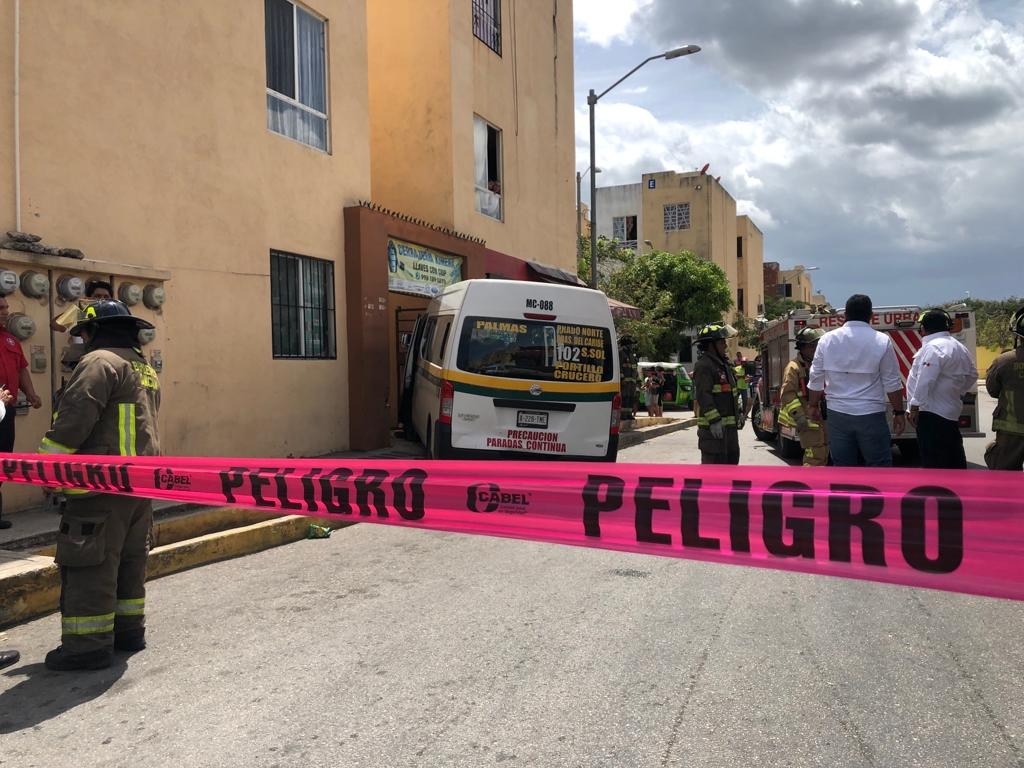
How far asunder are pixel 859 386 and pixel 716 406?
4.02 feet

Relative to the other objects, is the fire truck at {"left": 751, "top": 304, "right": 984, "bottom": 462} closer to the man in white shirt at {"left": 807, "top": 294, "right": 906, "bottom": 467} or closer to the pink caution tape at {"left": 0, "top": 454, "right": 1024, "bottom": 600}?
the man in white shirt at {"left": 807, "top": 294, "right": 906, "bottom": 467}

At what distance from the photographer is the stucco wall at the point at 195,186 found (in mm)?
7066

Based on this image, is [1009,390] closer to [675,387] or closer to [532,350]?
[532,350]

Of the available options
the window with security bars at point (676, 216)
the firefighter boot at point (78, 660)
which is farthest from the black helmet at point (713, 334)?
the window with security bars at point (676, 216)

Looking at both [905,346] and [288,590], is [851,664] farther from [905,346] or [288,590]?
[905,346]

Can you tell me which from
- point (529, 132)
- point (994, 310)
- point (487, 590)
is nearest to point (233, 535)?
point (487, 590)

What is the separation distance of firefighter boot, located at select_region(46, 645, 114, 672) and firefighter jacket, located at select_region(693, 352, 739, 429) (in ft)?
15.2

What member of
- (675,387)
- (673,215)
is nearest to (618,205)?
(673,215)

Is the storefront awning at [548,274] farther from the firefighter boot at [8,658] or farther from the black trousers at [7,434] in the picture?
the firefighter boot at [8,658]

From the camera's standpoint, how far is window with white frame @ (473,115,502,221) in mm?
15297

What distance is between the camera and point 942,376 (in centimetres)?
658

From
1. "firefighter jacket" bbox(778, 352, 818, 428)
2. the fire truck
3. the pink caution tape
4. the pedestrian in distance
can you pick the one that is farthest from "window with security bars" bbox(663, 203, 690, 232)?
the pink caution tape

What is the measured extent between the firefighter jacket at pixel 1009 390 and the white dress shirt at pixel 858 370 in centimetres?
68

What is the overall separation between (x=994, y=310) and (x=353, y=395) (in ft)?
186
